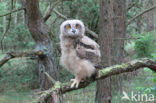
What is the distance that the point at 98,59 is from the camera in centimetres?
349

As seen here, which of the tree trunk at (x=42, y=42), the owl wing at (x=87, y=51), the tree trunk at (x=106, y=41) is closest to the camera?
the owl wing at (x=87, y=51)

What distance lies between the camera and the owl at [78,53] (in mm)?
3328

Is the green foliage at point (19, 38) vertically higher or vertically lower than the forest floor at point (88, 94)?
higher

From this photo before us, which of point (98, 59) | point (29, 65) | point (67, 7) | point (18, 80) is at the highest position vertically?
point (67, 7)

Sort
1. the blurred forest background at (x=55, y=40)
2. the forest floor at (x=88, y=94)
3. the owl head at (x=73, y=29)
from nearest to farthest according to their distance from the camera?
1. the owl head at (x=73, y=29)
2. the forest floor at (x=88, y=94)
3. the blurred forest background at (x=55, y=40)

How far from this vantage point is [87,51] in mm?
3334

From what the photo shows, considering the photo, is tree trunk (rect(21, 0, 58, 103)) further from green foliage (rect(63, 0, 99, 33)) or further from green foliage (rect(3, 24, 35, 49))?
green foliage (rect(3, 24, 35, 49))

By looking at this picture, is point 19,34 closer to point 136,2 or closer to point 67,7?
point 67,7

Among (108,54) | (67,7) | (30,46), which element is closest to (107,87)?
(108,54)

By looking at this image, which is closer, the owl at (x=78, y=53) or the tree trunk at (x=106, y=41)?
the owl at (x=78, y=53)

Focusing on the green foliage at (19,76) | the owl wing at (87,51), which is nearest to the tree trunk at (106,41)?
the owl wing at (87,51)

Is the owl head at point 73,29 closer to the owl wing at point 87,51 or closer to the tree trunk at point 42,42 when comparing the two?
the owl wing at point 87,51

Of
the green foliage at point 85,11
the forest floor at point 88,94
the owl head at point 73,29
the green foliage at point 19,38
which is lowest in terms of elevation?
the forest floor at point 88,94

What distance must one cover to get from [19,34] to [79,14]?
3469mm
